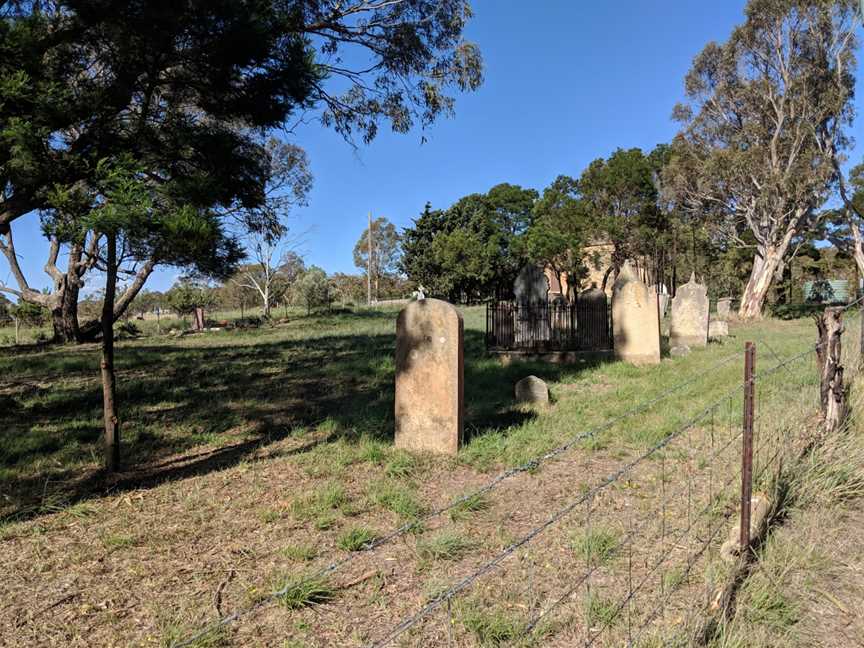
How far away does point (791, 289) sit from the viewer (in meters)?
38.0

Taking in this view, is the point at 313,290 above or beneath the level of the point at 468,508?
above

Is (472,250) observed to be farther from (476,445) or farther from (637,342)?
(476,445)

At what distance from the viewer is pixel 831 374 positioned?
507 cm

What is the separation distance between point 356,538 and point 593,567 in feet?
5.23

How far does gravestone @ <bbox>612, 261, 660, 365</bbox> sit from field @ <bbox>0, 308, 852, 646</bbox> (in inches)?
94.2

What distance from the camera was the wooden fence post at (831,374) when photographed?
199 inches

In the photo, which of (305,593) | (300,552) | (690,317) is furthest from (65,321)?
(690,317)

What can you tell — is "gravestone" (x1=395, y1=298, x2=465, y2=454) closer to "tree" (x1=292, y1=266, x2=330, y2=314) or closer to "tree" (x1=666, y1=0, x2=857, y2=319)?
"tree" (x1=666, y1=0, x2=857, y2=319)

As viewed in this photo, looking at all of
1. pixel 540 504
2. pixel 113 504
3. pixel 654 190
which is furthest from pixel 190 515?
pixel 654 190

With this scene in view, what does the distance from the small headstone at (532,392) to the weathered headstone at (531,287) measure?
18.1ft

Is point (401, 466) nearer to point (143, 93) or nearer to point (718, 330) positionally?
point (143, 93)

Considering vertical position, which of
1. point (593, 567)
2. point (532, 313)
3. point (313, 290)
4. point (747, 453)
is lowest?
point (593, 567)

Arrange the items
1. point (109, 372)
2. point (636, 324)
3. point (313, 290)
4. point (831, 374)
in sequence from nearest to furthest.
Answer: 1. point (831, 374)
2. point (109, 372)
3. point (636, 324)
4. point (313, 290)

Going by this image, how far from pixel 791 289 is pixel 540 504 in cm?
4100
